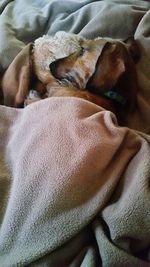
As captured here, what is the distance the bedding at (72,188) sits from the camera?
0.70 metres

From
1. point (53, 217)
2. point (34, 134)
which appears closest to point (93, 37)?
point (34, 134)

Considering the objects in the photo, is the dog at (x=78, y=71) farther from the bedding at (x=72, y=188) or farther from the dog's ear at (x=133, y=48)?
the bedding at (x=72, y=188)

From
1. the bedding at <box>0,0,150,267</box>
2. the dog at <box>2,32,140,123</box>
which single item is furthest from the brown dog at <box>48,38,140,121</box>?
the bedding at <box>0,0,150,267</box>

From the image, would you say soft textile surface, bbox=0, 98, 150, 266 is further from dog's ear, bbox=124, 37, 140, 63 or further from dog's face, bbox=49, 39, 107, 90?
dog's ear, bbox=124, 37, 140, 63

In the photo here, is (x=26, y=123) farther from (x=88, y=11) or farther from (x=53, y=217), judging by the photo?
(x=88, y=11)

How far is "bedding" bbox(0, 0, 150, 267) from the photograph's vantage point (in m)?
0.70

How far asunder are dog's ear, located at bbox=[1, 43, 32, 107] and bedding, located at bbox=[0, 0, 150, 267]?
192 mm

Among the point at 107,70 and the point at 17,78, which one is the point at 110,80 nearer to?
the point at 107,70

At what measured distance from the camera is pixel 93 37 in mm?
1216

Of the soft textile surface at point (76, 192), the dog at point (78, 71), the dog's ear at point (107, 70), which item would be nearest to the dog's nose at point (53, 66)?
the dog at point (78, 71)

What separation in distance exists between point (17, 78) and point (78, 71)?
20 cm

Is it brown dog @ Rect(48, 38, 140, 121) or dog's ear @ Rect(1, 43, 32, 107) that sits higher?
brown dog @ Rect(48, 38, 140, 121)

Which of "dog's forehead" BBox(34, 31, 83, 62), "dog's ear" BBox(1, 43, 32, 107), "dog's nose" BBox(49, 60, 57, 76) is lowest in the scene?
"dog's ear" BBox(1, 43, 32, 107)

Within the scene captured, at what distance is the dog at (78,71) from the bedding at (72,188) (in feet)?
0.51
